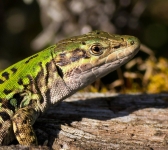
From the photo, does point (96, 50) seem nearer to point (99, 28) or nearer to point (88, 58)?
point (88, 58)

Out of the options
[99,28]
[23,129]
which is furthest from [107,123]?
[99,28]

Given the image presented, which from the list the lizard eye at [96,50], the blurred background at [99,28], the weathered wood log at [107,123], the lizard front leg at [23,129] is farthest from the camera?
the blurred background at [99,28]

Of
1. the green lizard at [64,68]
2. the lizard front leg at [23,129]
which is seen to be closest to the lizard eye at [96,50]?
the green lizard at [64,68]

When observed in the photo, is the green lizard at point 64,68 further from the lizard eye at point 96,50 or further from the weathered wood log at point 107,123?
the weathered wood log at point 107,123

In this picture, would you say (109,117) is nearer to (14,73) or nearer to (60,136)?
(60,136)

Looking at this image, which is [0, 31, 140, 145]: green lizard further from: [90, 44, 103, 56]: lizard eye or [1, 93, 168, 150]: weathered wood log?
[1, 93, 168, 150]: weathered wood log

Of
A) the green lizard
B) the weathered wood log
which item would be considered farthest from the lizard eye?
the weathered wood log

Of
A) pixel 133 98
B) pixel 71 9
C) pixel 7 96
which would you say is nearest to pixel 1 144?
pixel 7 96
